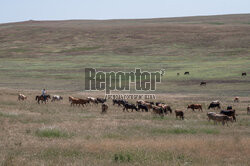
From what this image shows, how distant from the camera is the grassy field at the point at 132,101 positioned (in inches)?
432

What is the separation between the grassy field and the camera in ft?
36.0

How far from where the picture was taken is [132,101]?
31.7m

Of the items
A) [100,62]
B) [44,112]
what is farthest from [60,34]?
[44,112]

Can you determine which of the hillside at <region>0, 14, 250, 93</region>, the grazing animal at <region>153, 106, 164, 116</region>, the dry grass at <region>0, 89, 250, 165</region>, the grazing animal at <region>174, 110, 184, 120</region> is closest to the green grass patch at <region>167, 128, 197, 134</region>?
the dry grass at <region>0, 89, 250, 165</region>

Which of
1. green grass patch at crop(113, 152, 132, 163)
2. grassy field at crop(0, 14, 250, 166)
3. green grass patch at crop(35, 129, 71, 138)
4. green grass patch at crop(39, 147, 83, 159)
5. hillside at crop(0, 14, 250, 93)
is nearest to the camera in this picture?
green grass patch at crop(113, 152, 132, 163)

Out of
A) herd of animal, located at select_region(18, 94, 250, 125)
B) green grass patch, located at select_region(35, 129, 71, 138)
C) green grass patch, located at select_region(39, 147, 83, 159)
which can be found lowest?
herd of animal, located at select_region(18, 94, 250, 125)

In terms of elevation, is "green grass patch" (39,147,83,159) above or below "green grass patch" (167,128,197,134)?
above

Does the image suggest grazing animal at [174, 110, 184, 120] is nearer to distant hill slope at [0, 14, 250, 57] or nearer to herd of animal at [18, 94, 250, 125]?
herd of animal at [18, 94, 250, 125]

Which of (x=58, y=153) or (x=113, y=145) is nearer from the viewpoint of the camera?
(x=58, y=153)

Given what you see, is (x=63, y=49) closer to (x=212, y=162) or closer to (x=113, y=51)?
(x=113, y=51)

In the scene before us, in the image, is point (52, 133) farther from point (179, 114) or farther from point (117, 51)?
point (117, 51)

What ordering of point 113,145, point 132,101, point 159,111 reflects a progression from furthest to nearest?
1. point 132,101
2. point 159,111
3. point 113,145

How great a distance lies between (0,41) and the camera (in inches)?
3939

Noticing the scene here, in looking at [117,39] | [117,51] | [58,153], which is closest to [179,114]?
[58,153]
